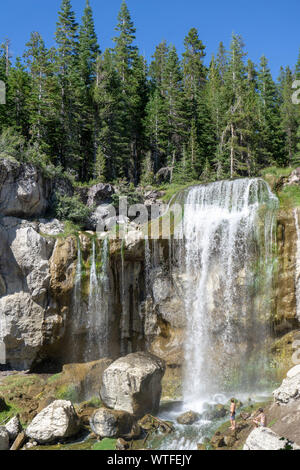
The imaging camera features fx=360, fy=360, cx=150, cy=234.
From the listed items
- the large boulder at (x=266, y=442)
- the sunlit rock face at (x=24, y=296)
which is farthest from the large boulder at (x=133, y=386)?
the large boulder at (x=266, y=442)

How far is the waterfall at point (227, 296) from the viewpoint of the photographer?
17.2 meters

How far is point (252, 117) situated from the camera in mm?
35344

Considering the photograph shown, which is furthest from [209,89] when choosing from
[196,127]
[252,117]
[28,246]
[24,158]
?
[28,246]

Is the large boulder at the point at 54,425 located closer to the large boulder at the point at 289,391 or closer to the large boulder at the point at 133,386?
the large boulder at the point at 133,386

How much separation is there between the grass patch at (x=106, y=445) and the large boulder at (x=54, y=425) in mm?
1183

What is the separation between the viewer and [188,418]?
1381 centimetres

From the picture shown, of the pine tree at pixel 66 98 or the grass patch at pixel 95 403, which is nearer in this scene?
the grass patch at pixel 95 403

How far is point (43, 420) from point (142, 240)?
31.0 ft

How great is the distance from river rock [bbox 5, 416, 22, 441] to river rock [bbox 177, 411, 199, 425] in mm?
5993

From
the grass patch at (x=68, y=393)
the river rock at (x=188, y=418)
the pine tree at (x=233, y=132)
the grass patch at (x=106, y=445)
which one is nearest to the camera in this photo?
the grass patch at (x=106, y=445)

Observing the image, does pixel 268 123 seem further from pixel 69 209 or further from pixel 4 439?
pixel 4 439

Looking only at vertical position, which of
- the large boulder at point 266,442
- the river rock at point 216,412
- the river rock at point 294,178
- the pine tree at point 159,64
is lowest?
the river rock at point 216,412

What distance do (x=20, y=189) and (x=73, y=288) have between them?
6053 millimetres

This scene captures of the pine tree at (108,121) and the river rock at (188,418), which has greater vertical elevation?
the pine tree at (108,121)
